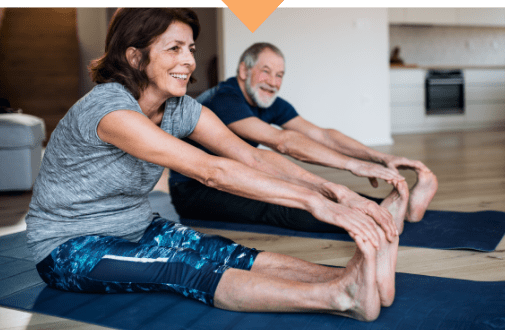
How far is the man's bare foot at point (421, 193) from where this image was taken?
78.2 inches

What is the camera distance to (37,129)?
3.35 m

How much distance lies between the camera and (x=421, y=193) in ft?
6.68

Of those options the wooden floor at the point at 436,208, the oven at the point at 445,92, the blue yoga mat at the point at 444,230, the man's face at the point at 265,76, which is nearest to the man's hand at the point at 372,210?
the wooden floor at the point at 436,208

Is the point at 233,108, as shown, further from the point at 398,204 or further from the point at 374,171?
the point at 398,204

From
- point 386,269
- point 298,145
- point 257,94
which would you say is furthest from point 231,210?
point 386,269

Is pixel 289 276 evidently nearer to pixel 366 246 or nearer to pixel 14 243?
pixel 366 246

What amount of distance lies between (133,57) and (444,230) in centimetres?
145

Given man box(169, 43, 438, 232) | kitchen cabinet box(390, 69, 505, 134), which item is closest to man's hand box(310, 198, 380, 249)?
man box(169, 43, 438, 232)

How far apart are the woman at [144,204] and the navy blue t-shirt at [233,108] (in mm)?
624

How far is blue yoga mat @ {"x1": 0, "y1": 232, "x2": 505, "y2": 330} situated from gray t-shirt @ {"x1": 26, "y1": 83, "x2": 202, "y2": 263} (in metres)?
0.17

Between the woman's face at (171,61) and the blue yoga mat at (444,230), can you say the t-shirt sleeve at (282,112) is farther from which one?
the woman's face at (171,61)

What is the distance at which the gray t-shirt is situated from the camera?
1263 millimetres

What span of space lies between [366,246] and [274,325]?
31cm

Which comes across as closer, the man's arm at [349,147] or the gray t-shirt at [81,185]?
the gray t-shirt at [81,185]
